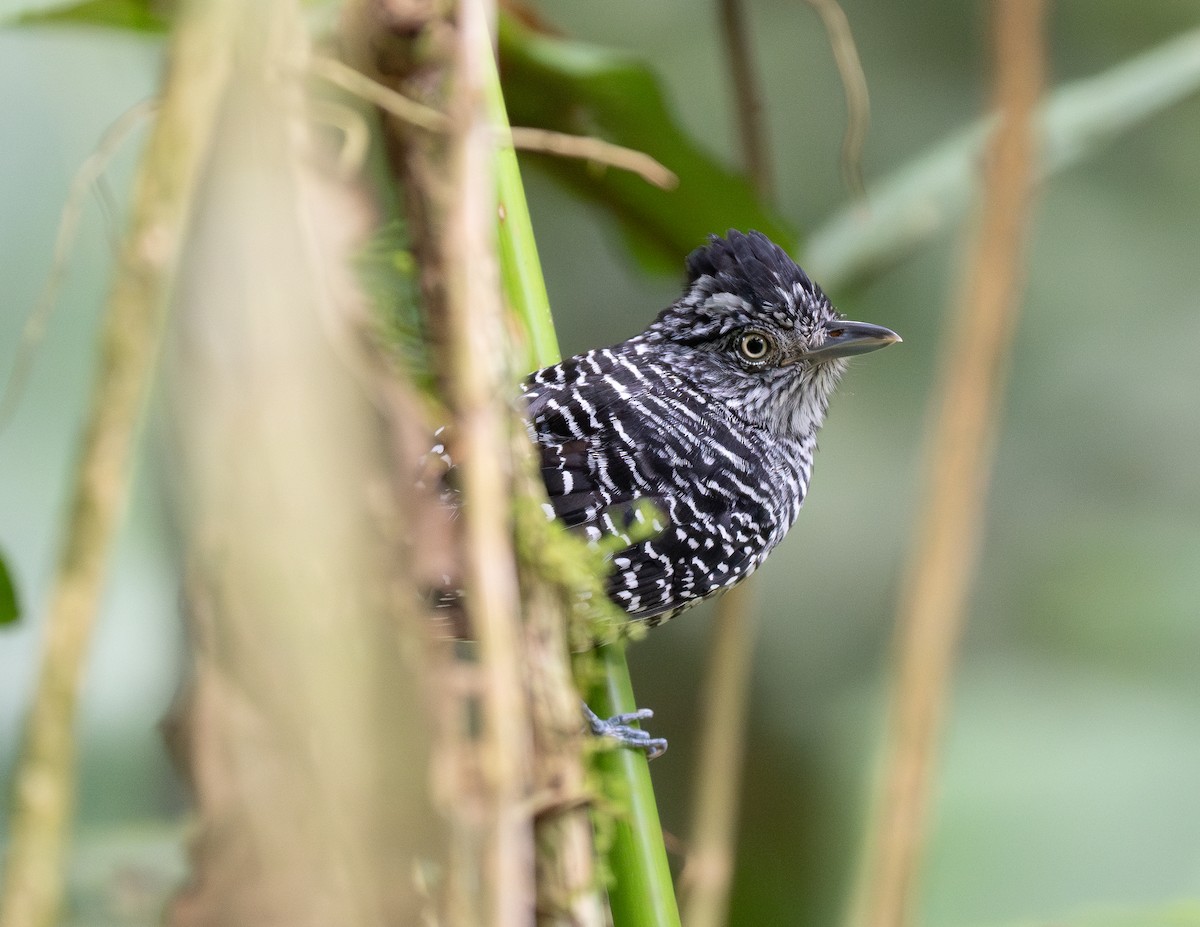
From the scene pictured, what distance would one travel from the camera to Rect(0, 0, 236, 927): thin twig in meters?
0.67

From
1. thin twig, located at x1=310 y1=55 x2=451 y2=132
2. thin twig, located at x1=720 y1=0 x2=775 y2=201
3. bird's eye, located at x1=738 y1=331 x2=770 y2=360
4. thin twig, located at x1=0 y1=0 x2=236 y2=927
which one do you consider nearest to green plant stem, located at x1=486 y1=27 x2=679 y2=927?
thin twig, located at x1=310 y1=55 x2=451 y2=132

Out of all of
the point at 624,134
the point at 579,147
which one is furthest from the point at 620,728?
the point at 624,134

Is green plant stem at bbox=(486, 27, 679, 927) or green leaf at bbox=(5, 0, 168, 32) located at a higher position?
green leaf at bbox=(5, 0, 168, 32)

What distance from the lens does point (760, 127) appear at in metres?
1.72

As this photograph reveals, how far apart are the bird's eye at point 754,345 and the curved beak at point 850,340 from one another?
0.22 feet

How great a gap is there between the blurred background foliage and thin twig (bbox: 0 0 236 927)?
43 centimetres

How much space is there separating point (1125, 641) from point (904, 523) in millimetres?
456

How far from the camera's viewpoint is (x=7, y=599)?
95 cm

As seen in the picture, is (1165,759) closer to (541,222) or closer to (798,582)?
(798,582)

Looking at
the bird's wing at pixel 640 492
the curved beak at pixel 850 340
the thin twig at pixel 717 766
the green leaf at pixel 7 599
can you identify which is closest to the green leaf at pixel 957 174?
the curved beak at pixel 850 340

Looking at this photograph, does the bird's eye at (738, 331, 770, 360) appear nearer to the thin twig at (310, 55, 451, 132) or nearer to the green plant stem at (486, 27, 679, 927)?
the green plant stem at (486, 27, 679, 927)

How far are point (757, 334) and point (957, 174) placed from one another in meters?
0.43

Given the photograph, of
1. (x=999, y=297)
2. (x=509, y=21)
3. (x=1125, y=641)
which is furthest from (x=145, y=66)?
(x=1125, y=641)

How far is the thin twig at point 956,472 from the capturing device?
1.02 meters
